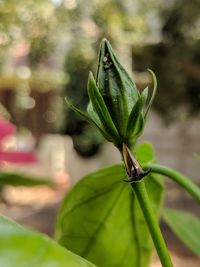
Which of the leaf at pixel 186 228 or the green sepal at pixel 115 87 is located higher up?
the green sepal at pixel 115 87

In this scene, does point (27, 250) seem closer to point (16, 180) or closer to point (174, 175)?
point (174, 175)

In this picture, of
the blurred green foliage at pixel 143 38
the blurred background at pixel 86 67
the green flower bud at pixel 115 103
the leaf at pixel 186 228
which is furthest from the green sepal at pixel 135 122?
the blurred green foliage at pixel 143 38

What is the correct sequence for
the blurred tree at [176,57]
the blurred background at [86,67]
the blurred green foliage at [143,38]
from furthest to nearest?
the blurred tree at [176,57] < the blurred green foliage at [143,38] < the blurred background at [86,67]

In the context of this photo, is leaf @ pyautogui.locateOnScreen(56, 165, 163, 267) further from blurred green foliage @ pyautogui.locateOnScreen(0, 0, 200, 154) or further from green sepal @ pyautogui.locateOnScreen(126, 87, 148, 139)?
blurred green foliage @ pyautogui.locateOnScreen(0, 0, 200, 154)

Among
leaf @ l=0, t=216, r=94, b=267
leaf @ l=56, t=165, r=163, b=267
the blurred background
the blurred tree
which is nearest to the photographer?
leaf @ l=0, t=216, r=94, b=267

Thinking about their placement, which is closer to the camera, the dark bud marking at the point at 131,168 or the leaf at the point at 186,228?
the dark bud marking at the point at 131,168

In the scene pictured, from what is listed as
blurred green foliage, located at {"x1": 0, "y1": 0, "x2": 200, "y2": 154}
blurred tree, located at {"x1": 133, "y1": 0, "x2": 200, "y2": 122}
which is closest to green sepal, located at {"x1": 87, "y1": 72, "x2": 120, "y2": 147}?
blurred green foliage, located at {"x1": 0, "y1": 0, "x2": 200, "y2": 154}

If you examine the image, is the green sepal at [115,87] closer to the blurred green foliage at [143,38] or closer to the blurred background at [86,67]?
the blurred background at [86,67]

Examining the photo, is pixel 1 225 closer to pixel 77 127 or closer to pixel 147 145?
pixel 147 145
